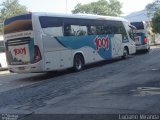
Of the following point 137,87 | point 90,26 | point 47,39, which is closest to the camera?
point 137,87

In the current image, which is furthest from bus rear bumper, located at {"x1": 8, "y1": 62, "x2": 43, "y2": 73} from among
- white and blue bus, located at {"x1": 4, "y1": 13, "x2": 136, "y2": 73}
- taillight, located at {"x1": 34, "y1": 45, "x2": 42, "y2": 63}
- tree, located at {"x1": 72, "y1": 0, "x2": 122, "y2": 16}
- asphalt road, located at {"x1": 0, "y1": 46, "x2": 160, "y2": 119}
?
tree, located at {"x1": 72, "y1": 0, "x2": 122, "y2": 16}

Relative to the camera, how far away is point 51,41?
17484mm

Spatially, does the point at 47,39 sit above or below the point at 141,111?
above

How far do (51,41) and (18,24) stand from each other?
173cm

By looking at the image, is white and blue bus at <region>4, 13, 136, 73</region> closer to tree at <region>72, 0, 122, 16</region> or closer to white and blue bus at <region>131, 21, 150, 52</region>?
white and blue bus at <region>131, 21, 150, 52</region>

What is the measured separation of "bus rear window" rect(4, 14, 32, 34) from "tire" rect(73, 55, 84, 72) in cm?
370

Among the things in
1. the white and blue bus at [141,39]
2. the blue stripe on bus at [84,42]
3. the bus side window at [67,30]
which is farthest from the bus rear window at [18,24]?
the white and blue bus at [141,39]

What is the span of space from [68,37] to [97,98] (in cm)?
893

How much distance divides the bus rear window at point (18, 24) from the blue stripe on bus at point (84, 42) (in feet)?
5.86

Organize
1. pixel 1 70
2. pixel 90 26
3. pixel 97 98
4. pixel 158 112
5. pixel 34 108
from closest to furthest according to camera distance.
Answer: pixel 158 112, pixel 34 108, pixel 97 98, pixel 90 26, pixel 1 70

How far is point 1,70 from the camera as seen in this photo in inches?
1040

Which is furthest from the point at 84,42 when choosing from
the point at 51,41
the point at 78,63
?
the point at 51,41

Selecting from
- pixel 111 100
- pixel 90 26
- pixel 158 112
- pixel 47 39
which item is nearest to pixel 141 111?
pixel 158 112

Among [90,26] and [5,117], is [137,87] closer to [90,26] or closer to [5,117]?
[5,117]
